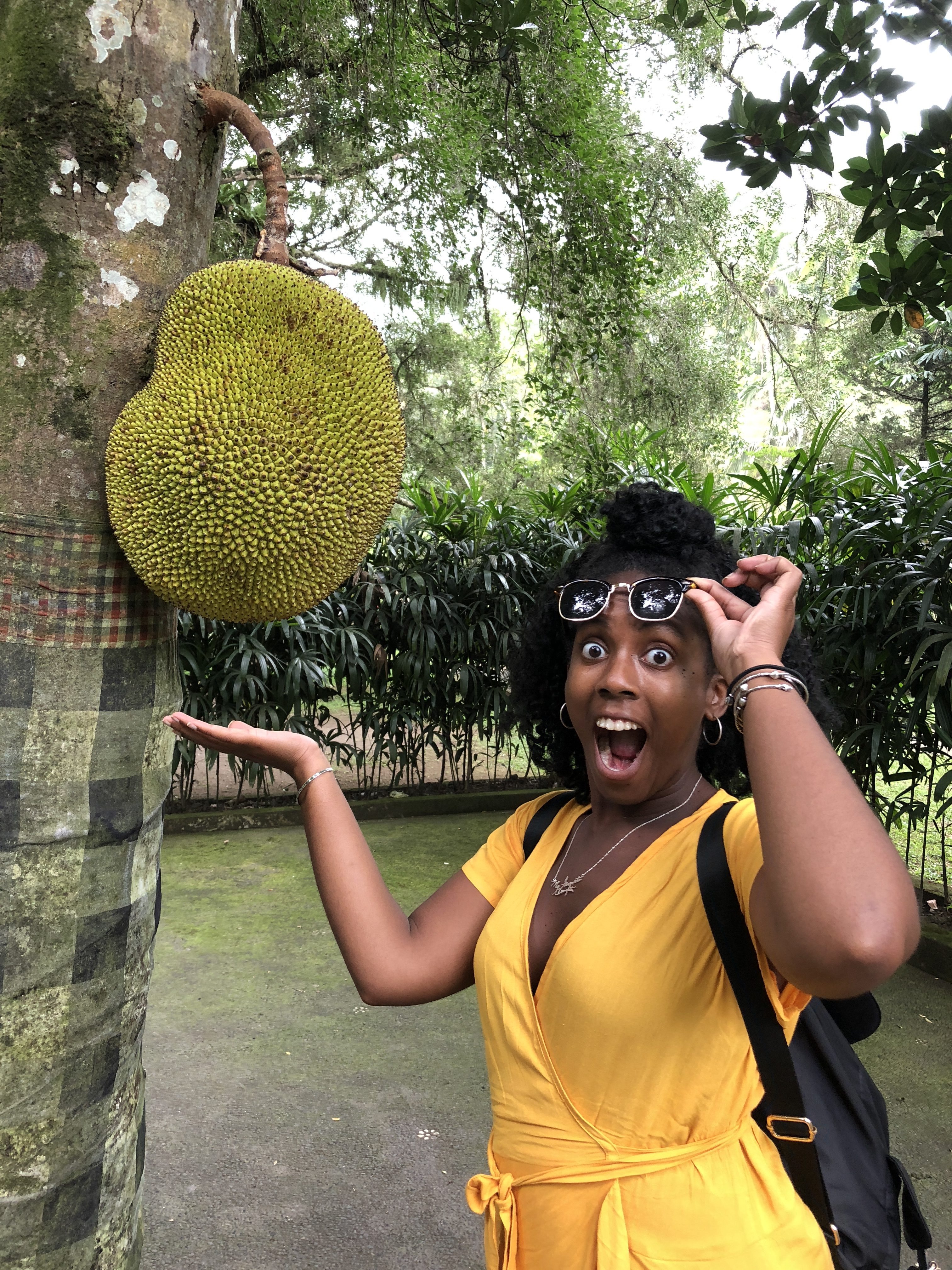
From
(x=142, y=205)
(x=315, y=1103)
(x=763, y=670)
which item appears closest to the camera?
(x=763, y=670)

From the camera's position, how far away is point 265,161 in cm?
97

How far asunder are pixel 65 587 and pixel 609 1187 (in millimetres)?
768

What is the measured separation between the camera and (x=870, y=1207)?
0.87 meters

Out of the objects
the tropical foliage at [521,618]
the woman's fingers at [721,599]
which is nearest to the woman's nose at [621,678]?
the woman's fingers at [721,599]

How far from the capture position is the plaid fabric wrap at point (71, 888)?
84cm

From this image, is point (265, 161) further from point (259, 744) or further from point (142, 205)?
point (259, 744)

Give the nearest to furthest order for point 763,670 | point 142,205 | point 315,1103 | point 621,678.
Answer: point 763,670
point 142,205
point 621,678
point 315,1103

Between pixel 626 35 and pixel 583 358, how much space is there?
4.17 metres

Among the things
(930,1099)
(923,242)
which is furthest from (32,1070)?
(930,1099)

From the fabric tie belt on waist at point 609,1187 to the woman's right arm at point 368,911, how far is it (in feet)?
0.70

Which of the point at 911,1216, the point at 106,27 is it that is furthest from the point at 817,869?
the point at 106,27

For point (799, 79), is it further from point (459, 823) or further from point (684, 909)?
point (459, 823)

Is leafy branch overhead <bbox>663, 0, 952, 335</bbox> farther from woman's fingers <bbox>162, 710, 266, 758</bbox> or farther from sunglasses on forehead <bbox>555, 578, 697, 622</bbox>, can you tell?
woman's fingers <bbox>162, 710, 266, 758</bbox>

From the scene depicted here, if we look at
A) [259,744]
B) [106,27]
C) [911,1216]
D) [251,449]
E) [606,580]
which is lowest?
[911,1216]
